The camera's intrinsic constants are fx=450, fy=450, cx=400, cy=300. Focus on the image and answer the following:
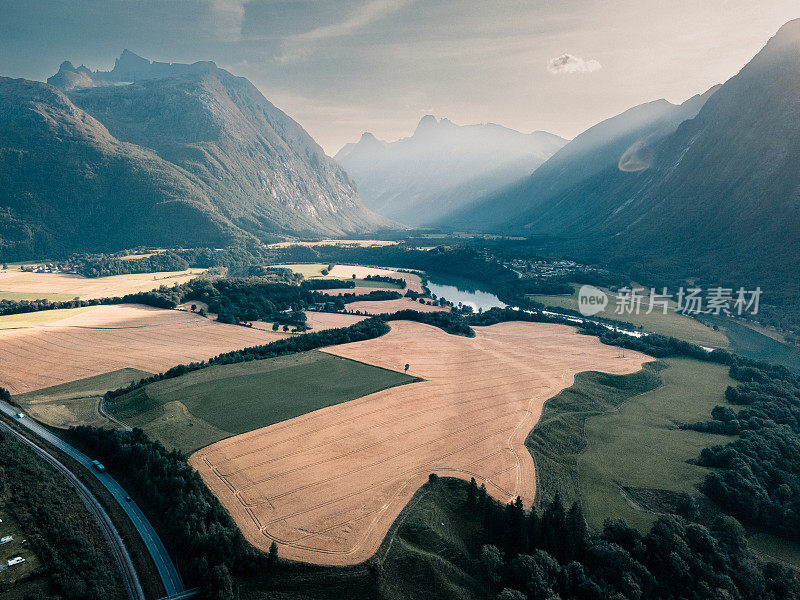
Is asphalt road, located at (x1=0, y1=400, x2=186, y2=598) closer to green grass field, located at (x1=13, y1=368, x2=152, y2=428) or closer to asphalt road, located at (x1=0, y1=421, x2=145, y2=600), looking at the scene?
asphalt road, located at (x1=0, y1=421, x2=145, y2=600)

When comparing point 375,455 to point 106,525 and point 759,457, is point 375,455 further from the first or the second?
point 759,457

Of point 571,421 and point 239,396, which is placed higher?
point 239,396

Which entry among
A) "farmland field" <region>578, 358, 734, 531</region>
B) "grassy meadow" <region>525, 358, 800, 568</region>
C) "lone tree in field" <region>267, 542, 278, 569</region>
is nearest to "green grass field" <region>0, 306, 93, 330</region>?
"lone tree in field" <region>267, 542, 278, 569</region>

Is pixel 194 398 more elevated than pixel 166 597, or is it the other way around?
pixel 194 398

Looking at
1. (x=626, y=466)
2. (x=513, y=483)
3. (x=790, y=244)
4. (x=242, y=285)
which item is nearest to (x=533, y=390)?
(x=626, y=466)

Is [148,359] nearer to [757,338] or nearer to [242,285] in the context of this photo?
[242,285]

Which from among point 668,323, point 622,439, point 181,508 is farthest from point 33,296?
point 668,323
